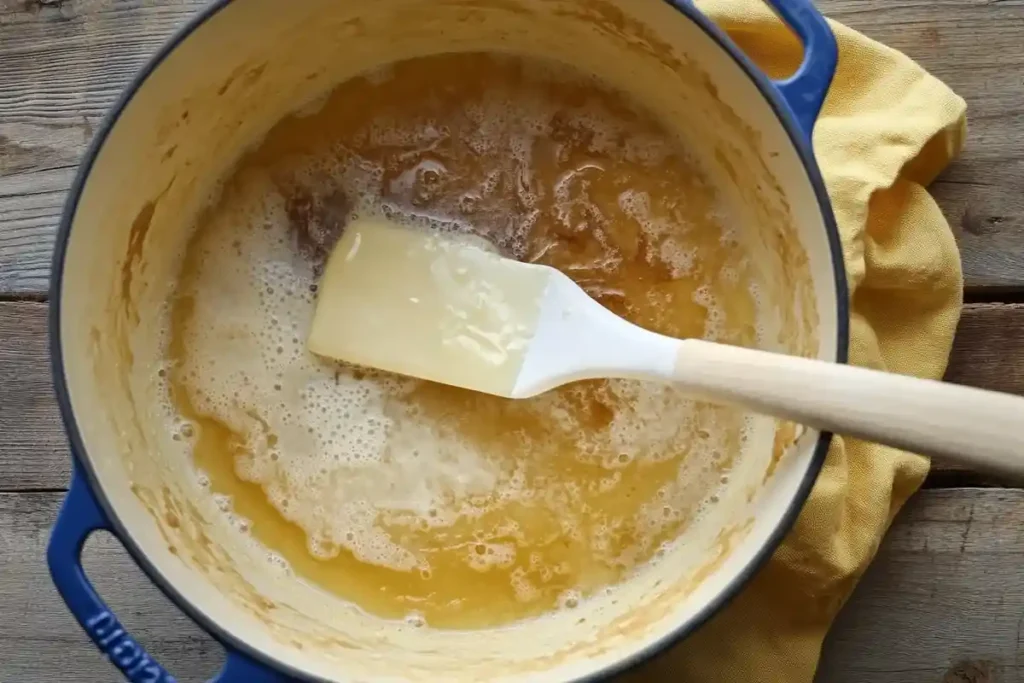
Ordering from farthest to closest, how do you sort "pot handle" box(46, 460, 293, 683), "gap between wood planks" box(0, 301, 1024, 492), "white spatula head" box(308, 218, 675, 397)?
"gap between wood planks" box(0, 301, 1024, 492) → "white spatula head" box(308, 218, 675, 397) → "pot handle" box(46, 460, 293, 683)

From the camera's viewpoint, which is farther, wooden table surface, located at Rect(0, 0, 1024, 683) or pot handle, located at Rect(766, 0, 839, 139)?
wooden table surface, located at Rect(0, 0, 1024, 683)

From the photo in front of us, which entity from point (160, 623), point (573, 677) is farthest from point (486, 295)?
point (160, 623)

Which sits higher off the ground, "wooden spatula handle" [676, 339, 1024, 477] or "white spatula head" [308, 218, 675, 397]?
"wooden spatula handle" [676, 339, 1024, 477]

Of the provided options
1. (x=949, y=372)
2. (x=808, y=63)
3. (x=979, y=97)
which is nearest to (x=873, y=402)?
(x=808, y=63)

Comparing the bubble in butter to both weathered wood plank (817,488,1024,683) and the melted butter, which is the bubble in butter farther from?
weathered wood plank (817,488,1024,683)

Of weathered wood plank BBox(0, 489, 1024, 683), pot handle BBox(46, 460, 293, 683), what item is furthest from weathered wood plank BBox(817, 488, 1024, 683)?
pot handle BBox(46, 460, 293, 683)

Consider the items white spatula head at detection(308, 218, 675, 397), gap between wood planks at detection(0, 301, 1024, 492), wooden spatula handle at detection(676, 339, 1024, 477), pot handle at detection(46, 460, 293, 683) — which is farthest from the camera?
gap between wood planks at detection(0, 301, 1024, 492)

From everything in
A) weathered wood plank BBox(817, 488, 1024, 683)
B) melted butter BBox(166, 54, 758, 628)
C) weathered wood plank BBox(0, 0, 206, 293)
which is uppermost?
weathered wood plank BBox(0, 0, 206, 293)

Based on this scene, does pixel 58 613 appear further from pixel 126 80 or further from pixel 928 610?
pixel 928 610
